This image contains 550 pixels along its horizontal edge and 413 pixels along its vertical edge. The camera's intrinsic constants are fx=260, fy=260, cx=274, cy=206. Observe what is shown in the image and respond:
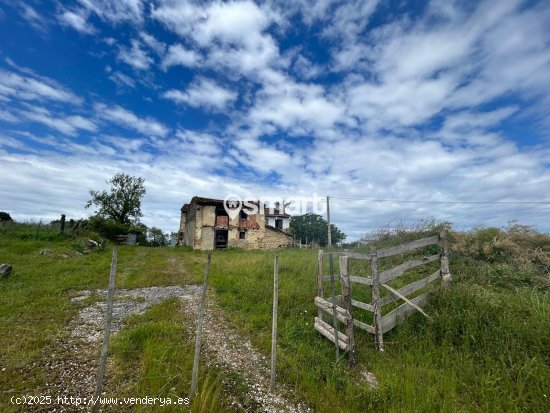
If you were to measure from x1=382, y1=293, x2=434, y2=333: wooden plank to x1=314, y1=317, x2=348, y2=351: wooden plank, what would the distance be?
991 millimetres

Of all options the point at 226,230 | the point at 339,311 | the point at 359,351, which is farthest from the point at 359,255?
the point at 226,230

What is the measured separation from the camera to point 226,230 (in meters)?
28.0

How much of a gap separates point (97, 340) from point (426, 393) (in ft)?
20.3

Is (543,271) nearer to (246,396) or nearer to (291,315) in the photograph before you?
(291,315)

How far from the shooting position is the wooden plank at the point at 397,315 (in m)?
5.57

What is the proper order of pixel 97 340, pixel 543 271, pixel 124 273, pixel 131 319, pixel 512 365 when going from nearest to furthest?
pixel 512 365
pixel 97 340
pixel 131 319
pixel 543 271
pixel 124 273

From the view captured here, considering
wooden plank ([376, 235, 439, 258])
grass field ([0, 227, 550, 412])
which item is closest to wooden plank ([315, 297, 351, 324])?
grass field ([0, 227, 550, 412])

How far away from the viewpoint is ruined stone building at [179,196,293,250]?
87.2 ft

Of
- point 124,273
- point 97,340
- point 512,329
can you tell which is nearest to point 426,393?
point 512,329

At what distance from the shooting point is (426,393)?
3906mm

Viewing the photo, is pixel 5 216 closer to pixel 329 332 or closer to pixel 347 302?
pixel 329 332

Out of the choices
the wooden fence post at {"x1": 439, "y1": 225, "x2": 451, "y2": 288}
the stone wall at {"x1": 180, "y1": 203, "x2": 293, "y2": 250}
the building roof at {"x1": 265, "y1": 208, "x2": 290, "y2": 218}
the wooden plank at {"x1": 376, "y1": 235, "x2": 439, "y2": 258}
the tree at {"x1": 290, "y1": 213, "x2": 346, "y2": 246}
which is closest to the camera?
the wooden plank at {"x1": 376, "y1": 235, "x2": 439, "y2": 258}

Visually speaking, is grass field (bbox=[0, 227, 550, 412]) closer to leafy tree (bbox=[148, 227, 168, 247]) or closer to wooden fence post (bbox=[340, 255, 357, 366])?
wooden fence post (bbox=[340, 255, 357, 366])

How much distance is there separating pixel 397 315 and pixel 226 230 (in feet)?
77.4
